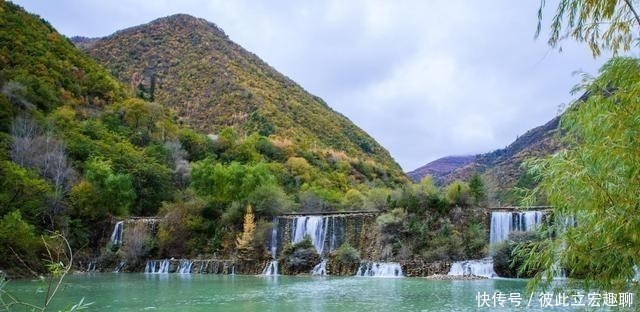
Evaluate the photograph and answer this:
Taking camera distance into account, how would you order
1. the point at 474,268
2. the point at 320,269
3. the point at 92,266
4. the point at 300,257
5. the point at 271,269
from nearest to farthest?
the point at 474,268
the point at 320,269
the point at 300,257
the point at 271,269
the point at 92,266

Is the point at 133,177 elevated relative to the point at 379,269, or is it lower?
elevated

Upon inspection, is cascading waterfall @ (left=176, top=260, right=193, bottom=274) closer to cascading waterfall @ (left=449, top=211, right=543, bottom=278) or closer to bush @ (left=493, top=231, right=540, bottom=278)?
cascading waterfall @ (left=449, top=211, right=543, bottom=278)

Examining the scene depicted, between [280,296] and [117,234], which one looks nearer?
[280,296]

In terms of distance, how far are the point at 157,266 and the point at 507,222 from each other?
17689mm

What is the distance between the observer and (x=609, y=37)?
4945mm

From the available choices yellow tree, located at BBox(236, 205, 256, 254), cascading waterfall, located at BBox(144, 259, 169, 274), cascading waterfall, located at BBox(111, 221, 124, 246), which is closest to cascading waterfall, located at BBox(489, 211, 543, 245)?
yellow tree, located at BBox(236, 205, 256, 254)

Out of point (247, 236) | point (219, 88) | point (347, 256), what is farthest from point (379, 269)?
point (219, 88)

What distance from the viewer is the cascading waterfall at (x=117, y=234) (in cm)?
3109

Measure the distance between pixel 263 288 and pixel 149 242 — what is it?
1362cm

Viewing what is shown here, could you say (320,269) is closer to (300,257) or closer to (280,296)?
(300,257)

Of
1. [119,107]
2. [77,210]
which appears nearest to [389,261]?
[77,210]

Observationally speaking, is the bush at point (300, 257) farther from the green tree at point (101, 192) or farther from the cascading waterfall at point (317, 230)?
the green tree at point (101, 192)

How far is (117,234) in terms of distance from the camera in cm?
3161

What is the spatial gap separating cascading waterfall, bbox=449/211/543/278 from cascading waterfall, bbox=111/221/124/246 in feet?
61.1
